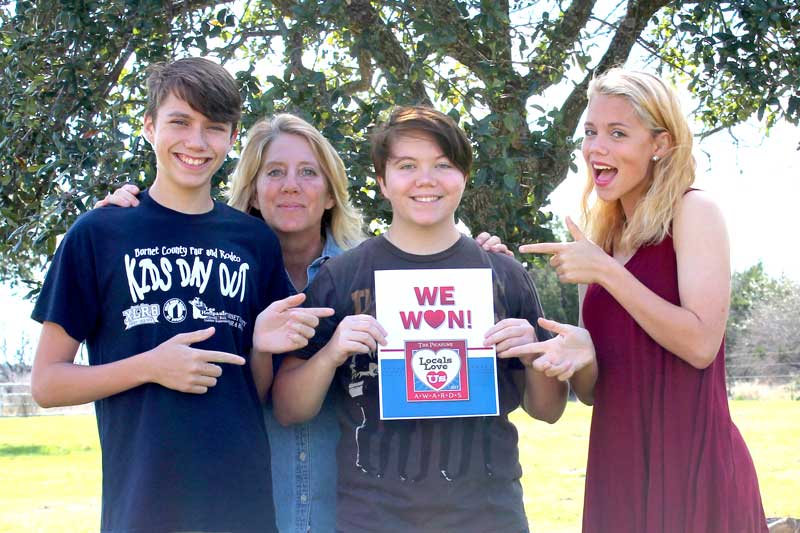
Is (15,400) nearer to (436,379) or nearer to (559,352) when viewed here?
(436,379)

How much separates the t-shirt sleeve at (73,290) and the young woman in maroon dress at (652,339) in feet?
4.30

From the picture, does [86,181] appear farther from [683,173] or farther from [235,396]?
[683,173]

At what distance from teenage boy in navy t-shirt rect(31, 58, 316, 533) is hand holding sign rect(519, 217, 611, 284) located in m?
0.83

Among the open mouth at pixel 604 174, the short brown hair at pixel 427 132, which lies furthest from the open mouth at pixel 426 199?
the open mouth at pixel 604 174

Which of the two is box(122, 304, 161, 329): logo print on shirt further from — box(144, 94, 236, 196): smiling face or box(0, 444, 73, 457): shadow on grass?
box(0, 444, 73, 457): shadow on grass

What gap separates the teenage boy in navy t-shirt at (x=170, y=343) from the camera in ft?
8.77

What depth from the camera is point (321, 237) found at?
361 cm

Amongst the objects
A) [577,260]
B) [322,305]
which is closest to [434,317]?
[322,305]

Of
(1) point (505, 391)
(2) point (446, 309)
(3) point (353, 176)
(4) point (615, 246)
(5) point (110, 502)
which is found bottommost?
(5) point (110, 502)

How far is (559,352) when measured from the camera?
110 inches

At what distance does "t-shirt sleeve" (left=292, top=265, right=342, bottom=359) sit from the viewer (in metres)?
2.94

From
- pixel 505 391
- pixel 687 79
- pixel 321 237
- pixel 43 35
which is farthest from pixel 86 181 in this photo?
pixel 687 79

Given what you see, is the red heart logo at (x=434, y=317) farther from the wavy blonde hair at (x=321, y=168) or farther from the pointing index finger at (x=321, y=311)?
the wavy blonde hair at (x=321, y=168)

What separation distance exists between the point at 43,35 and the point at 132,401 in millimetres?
3517
